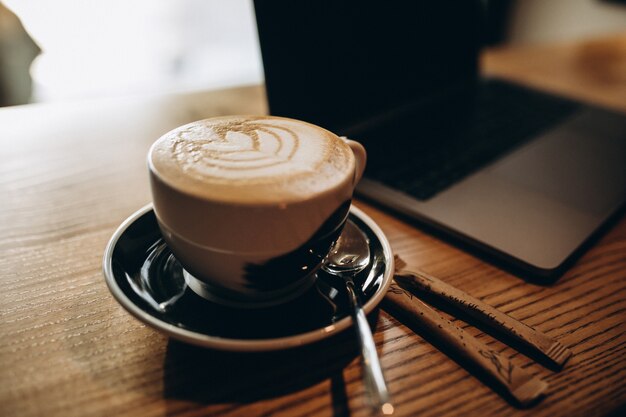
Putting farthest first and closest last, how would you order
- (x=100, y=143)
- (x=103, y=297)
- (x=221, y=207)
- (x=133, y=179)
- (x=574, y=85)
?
(x=574, y=85) < (x=100, y=143) < (x=133, y=179) < (x=103, y=297) < (x=221, y=207)

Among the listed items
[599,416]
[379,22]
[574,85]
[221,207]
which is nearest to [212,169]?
[221,207]

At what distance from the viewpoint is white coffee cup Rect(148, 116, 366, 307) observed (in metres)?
0.29

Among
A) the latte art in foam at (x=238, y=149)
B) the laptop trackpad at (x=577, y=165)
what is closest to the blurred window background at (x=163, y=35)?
the laptop trackpad at (x=577, y=165)

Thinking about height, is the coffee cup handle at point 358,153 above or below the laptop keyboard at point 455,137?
above

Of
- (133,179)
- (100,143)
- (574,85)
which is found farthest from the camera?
(574,85)

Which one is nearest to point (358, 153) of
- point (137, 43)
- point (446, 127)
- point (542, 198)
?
point (542, 198)

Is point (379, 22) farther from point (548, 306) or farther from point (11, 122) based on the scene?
point (11, 122)

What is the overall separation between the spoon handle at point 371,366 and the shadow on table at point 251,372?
1.2 inches

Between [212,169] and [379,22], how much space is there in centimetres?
45

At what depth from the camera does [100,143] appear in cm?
69

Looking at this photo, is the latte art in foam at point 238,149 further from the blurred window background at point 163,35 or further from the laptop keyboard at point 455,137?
the blurred window background at point 163,35

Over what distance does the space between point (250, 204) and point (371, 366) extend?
12cm

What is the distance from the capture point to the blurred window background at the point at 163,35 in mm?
2285

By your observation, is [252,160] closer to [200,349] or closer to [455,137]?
[200,349]
